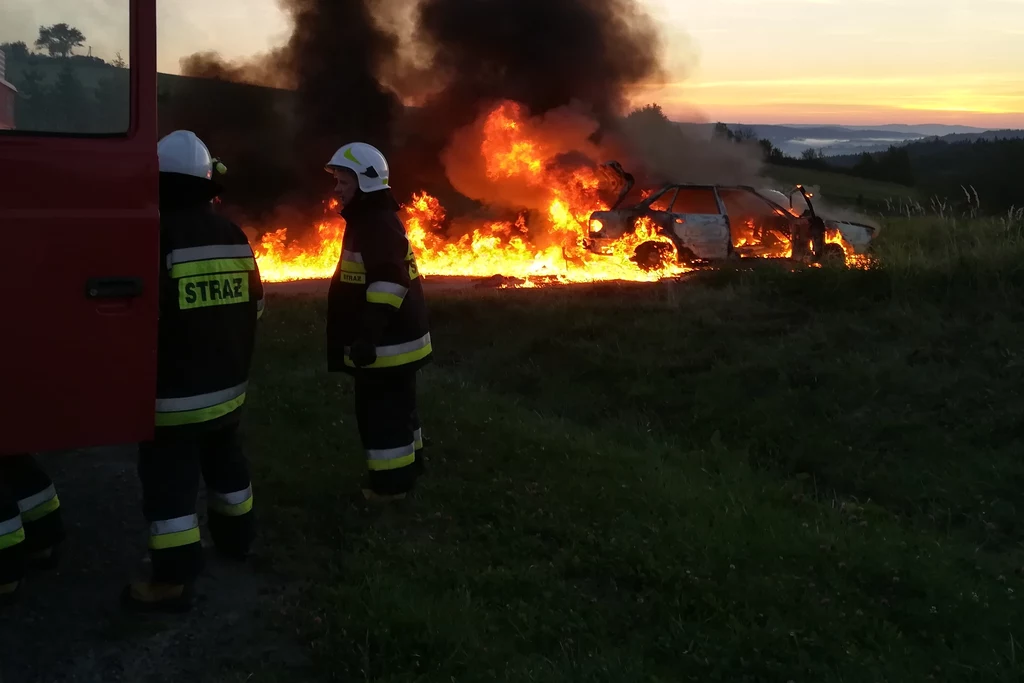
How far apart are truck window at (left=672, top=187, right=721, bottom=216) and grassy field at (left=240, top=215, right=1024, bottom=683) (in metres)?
3.40

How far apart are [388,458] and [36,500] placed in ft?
5.43

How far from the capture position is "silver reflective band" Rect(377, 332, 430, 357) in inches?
178

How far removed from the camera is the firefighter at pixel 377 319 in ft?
14.3

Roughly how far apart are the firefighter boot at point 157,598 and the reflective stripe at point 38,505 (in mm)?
597

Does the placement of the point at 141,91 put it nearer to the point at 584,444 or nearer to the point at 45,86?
the point at 45,86

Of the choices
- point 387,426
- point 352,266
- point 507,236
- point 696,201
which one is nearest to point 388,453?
point 387,426

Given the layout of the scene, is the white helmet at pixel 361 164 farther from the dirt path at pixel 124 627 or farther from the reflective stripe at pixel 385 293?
the dirt path at pixel 124 627

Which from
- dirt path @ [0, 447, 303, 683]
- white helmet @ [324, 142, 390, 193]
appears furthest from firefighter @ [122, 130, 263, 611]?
white helmet @ [324, 142, 390, 193]

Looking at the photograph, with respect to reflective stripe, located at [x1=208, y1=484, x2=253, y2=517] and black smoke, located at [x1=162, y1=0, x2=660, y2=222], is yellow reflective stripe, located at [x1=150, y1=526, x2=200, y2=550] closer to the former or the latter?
reflective stripe, located at [x1=208, y1=484, x2=253, y2=517]

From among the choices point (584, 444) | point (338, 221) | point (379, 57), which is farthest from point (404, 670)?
point (379, 57)

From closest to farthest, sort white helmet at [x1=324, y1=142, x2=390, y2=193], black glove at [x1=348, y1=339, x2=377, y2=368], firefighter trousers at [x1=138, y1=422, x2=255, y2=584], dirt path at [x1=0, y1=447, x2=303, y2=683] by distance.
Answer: dirt path at [x1=0, y1=447, x2=303, y2=683] → firefighter trousers at [x1=138, y1=422, x2=255, y2=584] → black glove at [x1=348, y1=339, x2=377, y2=368] → white helmet at [x1=324, y1=142, x2=390, y2=193]

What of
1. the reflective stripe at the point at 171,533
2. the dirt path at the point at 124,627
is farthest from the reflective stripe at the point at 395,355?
the reflective stripe at the point at 171,533

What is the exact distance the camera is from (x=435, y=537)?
4.34 m

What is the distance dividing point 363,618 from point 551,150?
14.2 m
